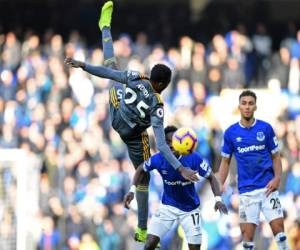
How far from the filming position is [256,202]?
14.2 metres

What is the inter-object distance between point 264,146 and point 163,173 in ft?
4.82

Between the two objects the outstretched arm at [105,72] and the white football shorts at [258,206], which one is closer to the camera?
the outstretched arm at [105,72]

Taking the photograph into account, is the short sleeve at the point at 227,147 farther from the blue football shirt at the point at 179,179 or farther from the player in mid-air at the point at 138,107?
the player in mid-air at the point at 138,107

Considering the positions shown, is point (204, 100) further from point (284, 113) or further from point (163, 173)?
point (163, 173)

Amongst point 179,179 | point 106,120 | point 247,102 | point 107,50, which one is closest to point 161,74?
point 107,50

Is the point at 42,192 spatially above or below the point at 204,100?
below

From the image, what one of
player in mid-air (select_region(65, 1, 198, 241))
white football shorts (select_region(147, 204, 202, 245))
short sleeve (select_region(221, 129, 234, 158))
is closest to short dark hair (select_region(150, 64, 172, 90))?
player in mid-air (select_region(65, 1, 198, 241))

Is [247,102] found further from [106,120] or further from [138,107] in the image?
[106,120]

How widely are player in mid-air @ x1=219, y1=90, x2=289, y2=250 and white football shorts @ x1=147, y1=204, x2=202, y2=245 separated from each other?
747mm

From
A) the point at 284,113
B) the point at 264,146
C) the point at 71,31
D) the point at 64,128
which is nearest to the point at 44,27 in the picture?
the point at 71,31

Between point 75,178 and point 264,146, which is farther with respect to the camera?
point 75,178

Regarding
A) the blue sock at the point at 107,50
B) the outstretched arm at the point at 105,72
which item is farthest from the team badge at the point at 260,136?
the blue sock at the point at 107,50

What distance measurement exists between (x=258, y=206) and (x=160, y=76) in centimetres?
228

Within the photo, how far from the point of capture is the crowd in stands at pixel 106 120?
22.7 metres
